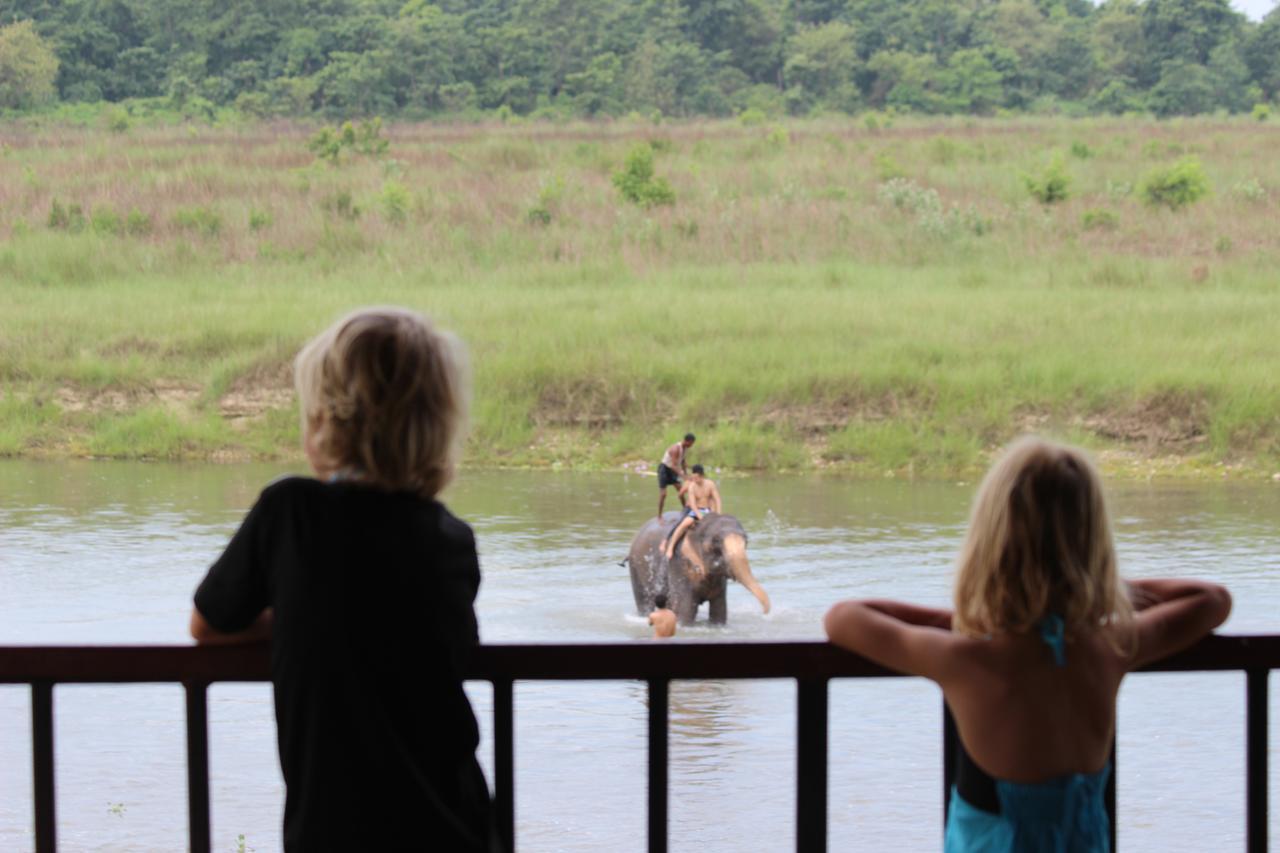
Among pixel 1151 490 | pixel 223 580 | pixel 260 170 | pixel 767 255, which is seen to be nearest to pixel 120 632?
pixel 223 580

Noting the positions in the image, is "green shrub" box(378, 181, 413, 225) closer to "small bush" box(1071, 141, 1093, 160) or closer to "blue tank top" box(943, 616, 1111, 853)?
"small bush" box(1071, 141, 1093, 160)

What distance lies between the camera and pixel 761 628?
36.2ft

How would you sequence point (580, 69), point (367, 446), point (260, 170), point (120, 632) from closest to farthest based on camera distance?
point (367, 446) → point (120, 632) → point (260, 170) → point (580, 69)

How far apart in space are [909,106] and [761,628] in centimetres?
4555

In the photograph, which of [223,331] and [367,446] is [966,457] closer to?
[223,331]

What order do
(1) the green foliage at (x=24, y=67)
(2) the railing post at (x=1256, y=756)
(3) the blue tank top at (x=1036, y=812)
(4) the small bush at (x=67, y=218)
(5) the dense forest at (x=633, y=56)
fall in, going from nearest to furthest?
(3) the blue tank top at (x=1036, y=812)
(2) the railing post at (x=1256, y=756)
(4) the small bush at (x=67, y=218)
(1) the green foliage at (x=24, y=67)
(5) the dense forest at (x=633, y=56)

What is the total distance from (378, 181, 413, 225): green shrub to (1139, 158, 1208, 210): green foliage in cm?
1285

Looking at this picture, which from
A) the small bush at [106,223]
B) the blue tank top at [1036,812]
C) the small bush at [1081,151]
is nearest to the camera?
the blue tank top at [1036,812]

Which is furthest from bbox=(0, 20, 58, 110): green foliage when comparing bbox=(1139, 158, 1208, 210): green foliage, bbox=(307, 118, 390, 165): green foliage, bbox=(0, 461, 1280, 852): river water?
bbox=(0, 461, 1280, 852): river water

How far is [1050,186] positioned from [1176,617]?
29.2 m

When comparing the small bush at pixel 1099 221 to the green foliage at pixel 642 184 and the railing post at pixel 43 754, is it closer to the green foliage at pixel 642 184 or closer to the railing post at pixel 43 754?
the green foliage at pixel 642 184

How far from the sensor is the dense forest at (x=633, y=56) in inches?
1950

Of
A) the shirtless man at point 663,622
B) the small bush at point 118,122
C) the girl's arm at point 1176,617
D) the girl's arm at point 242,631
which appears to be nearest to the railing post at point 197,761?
the girl's arm at point 242,631

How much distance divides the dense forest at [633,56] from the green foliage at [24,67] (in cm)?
6
